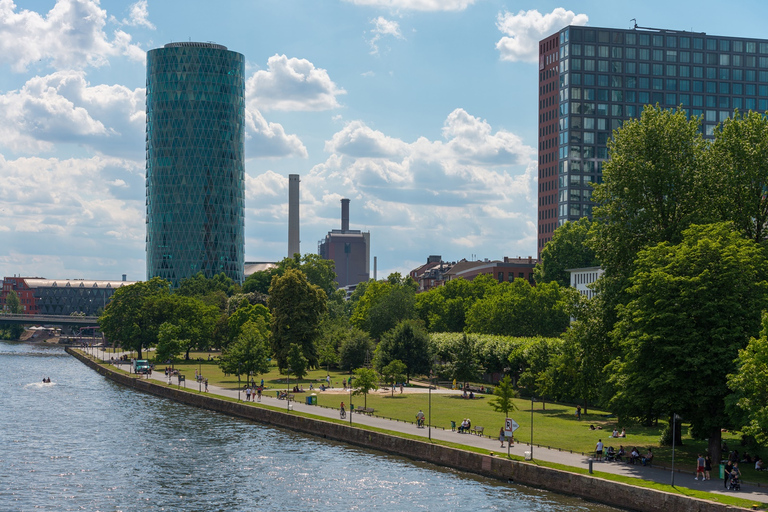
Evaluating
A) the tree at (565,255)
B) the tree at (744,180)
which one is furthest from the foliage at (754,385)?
the tree at (565,255)

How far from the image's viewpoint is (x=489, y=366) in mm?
109250

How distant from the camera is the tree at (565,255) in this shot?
16062cm

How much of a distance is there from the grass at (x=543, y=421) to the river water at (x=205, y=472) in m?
9.70

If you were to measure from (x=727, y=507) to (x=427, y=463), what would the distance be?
24094 millimetres

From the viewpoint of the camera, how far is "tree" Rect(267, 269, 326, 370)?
122 m

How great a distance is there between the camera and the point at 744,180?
217 ft

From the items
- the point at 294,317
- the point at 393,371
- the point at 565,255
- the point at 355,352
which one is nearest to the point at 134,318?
the point at 294,317

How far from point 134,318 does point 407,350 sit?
70.3 m

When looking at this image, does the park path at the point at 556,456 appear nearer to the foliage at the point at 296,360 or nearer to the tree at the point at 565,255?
the foliage at the point at 296,360

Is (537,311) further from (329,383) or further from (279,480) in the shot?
(279,480)

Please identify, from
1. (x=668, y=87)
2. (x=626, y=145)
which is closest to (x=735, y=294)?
(x=626, y=145)

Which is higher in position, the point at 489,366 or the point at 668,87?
the point at 668,87

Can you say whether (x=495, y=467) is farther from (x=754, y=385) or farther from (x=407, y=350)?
(x=407, y=350)

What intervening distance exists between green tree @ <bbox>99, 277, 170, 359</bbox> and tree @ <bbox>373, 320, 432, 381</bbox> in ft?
207
